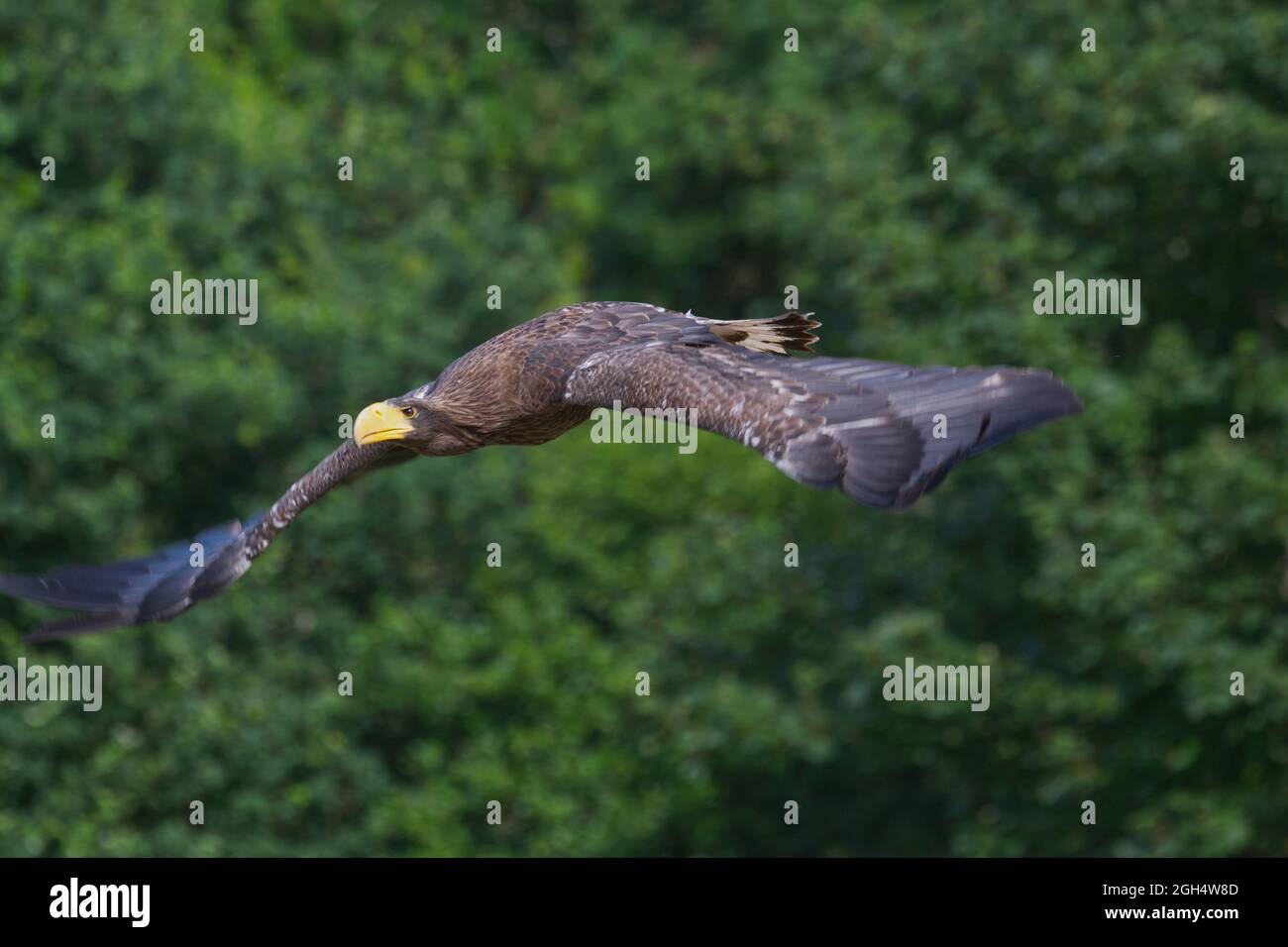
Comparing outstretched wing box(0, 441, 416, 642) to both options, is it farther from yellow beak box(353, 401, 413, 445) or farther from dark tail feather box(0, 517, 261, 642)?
yellow beak box(353, 401, 413, 445)

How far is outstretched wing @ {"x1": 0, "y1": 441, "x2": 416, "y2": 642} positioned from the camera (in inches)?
513

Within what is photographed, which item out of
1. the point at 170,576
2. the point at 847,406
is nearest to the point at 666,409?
the point at 847,406

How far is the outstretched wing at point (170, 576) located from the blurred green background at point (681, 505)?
7482 millimetres

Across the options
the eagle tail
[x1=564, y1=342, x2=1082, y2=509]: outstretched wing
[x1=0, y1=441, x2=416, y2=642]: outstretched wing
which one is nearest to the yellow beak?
[x1=0, y1=441, x2=416, y2=642]: outstretched wing

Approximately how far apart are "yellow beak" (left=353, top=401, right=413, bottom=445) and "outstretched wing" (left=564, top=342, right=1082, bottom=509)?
1.34 meters

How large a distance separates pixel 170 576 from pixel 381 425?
2.32 m

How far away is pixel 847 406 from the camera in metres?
10.5

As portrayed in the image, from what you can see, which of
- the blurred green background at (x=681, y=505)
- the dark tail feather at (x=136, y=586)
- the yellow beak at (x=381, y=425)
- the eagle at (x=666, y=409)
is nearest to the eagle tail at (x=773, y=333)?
the eagle at (x=666, y=409)

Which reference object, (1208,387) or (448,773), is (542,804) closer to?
(448,773)

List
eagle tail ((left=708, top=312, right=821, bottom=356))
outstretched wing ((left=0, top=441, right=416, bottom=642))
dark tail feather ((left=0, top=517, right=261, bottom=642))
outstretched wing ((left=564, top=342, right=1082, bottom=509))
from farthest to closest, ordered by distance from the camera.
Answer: dark tail feather ((left=0, top=517, right=261, bottom=642)) → outstretched wing ((left=0, top=441, right=416, bottom=642)) → eagle tail ((left=708, top=312, right=821, bottom=356)) → outstretched wing ((left=564, top=342, right=1082, bottom=509))

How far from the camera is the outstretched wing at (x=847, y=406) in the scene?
1002 cm

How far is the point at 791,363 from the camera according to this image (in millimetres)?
11023

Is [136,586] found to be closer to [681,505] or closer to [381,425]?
[381,425]

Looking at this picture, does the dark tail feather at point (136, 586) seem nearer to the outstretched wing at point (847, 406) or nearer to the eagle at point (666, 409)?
the eagle at point (666, 409)
